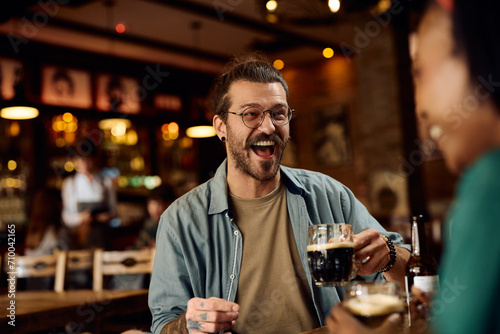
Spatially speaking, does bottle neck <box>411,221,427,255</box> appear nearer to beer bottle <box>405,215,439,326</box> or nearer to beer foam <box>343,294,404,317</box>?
beer bottle <box>405,215,439,326</box>

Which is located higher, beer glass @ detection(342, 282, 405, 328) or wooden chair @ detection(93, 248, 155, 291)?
beer glass @ detection(342, 282, 405, 328)

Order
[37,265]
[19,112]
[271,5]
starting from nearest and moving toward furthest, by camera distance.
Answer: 1. [37,265]
2. [271,5]
3. [19,112]

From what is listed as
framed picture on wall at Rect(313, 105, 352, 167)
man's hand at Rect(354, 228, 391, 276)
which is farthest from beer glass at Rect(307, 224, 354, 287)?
framed picture on wall at Rect(313, 105, 352, 167)

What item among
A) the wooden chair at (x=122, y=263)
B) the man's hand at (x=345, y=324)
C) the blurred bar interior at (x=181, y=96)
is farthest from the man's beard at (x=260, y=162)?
the blurred bar interior at (x=181, y=96)

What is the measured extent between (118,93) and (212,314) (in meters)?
6.61

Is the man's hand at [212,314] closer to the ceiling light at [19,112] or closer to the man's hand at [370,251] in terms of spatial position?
the man's hand at [370,251]

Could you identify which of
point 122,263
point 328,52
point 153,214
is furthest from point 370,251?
point 328,52

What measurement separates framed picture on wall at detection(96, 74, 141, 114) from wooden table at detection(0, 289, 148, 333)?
4.44 meters

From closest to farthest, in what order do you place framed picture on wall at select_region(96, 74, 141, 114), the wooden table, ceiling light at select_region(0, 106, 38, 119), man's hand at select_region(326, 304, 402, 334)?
man's hand at select_region(326, 304, 402, 334)
the wooden table
ceiling light at select_region(0, 106, 38, 119)
framed picture on wall at select_region(96, 74, 141, 114)

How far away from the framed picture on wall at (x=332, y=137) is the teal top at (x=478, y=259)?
7849 mm

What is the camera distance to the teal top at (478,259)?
523 millimetres

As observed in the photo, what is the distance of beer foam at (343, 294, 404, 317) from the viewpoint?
905mm

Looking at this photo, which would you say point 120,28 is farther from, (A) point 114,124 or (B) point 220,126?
(B) point 220,126

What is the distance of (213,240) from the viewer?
1734 millimetres
